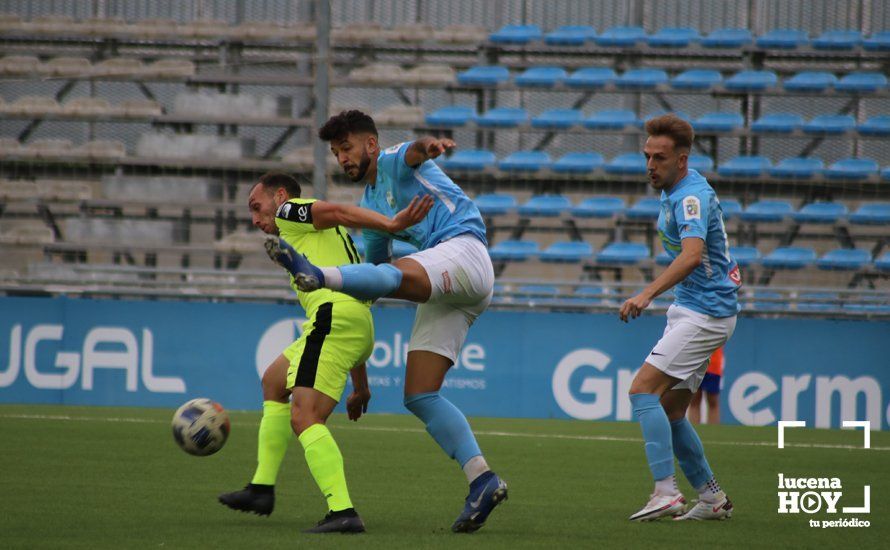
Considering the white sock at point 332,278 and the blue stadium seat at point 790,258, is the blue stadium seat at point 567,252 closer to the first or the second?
the blue stadium seat at point 790,258

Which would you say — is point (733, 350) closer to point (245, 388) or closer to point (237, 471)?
point (245, 388)

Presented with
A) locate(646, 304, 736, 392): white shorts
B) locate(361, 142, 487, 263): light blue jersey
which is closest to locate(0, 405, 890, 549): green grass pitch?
locate(646, 304, 736, 392): white shorts

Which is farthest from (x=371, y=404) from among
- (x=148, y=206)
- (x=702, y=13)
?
(x=702, y=13)

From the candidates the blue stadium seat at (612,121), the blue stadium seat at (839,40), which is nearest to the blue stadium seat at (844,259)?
the blue stadium seat at (612,121)

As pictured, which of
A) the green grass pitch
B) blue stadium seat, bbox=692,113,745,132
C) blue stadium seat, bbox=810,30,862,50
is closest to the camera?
the green grass pitch

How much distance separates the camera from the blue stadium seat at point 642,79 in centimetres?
1898

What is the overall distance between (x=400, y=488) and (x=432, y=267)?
7.68ft

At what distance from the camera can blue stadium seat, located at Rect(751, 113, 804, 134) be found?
1886 centimetres

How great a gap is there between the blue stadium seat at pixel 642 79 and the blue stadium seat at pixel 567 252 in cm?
289

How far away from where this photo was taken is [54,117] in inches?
757

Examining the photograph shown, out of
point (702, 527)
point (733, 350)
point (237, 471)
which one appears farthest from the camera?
point (733, 350)

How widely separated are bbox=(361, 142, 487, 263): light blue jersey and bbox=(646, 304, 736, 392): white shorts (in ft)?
3.79

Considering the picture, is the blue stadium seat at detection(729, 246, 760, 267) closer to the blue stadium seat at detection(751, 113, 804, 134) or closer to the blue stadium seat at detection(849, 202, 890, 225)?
the blue stadium seat at detection(849, 202, 890, 225)

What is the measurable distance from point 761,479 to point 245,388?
7.75 metres
